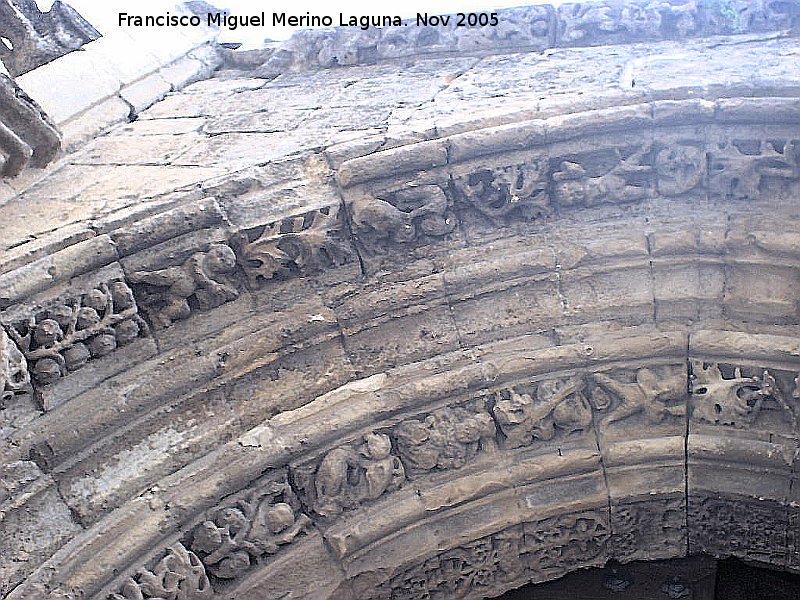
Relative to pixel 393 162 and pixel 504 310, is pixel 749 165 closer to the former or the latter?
pixel 504 310

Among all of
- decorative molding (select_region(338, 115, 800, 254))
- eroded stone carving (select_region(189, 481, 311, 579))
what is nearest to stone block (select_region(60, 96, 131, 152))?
decorative molding (select_region(338, 115, 800, 254))

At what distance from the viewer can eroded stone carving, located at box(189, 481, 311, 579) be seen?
2889 mm

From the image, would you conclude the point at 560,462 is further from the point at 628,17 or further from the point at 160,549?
the point at 628,17

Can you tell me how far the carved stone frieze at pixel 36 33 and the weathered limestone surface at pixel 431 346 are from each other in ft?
4.93

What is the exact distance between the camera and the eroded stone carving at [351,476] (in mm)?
3049

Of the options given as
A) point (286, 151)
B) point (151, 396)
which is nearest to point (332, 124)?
point (286, 151)

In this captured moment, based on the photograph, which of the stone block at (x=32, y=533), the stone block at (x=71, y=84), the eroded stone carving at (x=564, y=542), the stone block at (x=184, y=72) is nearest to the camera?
the stone block at (x=32, y=533)

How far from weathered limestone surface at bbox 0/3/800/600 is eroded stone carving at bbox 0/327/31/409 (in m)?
0.06

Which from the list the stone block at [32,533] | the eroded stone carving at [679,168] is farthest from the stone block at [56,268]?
the eroded stone carving at [679,168]

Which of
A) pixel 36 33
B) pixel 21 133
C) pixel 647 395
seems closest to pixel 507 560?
pixel 647 395

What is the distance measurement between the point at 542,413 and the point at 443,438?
0.37 m

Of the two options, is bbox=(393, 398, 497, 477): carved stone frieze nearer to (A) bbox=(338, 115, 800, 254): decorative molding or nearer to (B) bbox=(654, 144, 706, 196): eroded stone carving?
(A) bbox=(338, 115, 800, 254): decorative molding

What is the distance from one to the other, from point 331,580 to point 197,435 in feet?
2.19

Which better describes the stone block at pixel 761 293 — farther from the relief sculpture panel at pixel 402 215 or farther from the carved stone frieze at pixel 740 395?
the relief sculpture panel at pixel 402 215
